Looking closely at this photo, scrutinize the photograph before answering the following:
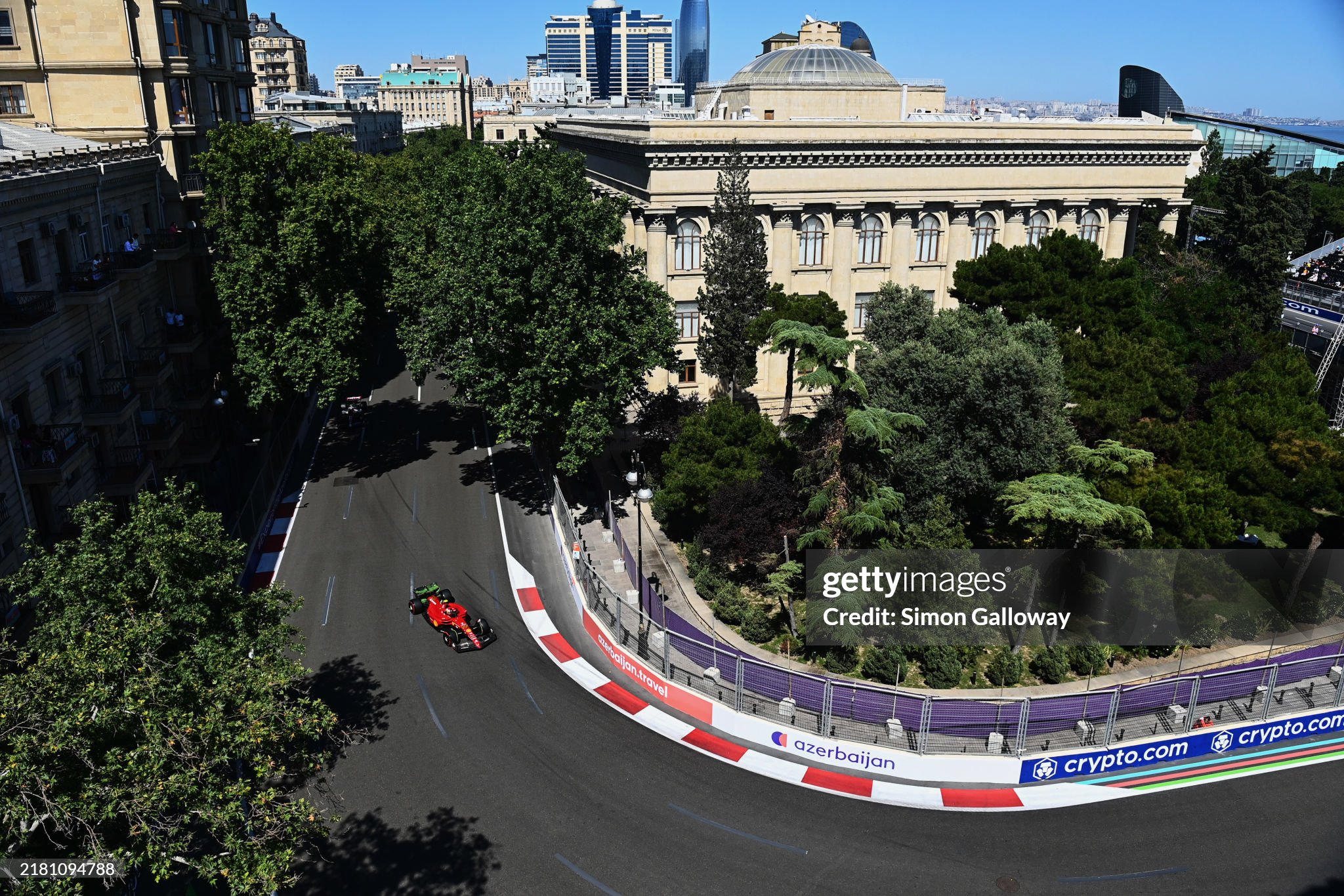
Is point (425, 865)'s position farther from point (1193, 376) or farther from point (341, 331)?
point (1193, 376)

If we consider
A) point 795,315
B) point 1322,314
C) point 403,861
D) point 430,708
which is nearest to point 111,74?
point 795,315

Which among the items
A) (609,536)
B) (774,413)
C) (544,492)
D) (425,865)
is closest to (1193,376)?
(774,413)

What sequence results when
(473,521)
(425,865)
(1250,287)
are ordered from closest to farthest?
(425,865) → (473,521) → (1250,287)

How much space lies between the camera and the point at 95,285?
34281 millimetres

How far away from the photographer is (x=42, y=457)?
29.6 m

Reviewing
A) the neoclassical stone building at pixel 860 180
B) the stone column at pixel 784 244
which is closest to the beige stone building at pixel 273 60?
the neoclassical stone building at pixel 860 180

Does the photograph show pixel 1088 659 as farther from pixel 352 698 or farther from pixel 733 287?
pixel 733 287

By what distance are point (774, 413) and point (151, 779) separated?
155 feet

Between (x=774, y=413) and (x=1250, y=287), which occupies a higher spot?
(x=1250, y=287)

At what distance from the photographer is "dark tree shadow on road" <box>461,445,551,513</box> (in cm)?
4600

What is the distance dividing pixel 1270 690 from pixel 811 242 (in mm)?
38016

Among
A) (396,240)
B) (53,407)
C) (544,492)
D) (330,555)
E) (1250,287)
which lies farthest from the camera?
(1250,287)

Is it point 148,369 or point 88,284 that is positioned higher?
point 88,284

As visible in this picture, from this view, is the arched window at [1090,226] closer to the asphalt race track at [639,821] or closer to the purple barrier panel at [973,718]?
the asphalt race track at [639,821]
